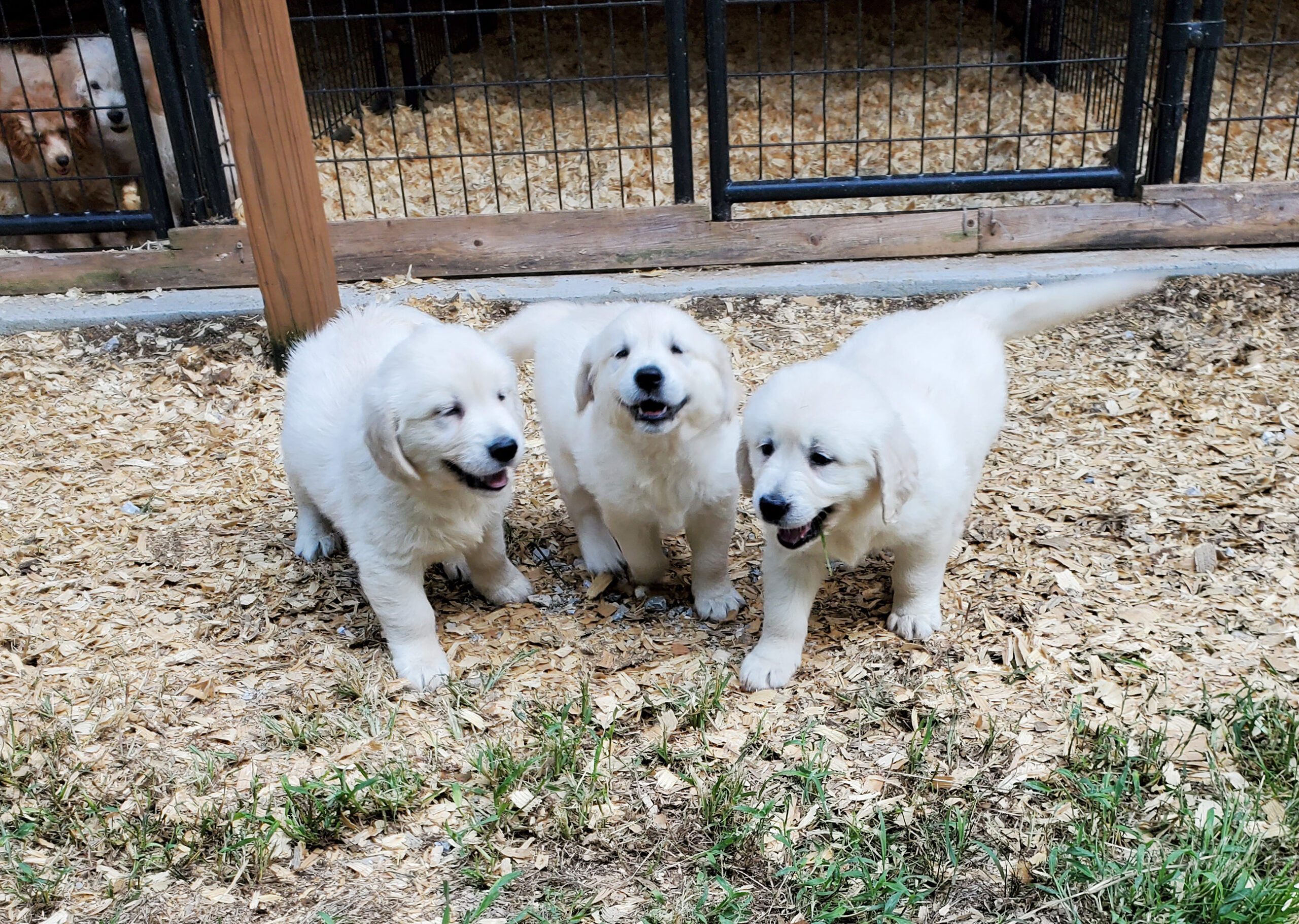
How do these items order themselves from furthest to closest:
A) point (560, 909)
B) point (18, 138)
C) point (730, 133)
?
point (730, 133), point (18, 138), point (560, 909)

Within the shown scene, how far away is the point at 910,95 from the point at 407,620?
6.33 m

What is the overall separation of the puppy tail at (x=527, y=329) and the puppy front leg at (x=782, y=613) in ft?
4.17

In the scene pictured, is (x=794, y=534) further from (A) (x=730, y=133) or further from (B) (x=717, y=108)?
(A) (x=730, y=133)

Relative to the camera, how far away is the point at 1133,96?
5.80 meters

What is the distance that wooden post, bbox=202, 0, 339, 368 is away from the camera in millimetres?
4285

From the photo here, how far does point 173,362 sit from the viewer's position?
18.5ft

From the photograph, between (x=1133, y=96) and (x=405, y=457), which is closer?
(x=405, y=457)

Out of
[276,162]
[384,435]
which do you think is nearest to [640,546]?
[384,435]

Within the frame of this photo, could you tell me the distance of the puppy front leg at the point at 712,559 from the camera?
3.47m

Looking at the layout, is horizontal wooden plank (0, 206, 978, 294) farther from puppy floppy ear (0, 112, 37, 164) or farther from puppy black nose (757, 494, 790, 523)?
puppy black nose (757, 494, 790, 523)

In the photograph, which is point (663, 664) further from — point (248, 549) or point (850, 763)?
point (248, 549)

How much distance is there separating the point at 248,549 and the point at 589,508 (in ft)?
4.22

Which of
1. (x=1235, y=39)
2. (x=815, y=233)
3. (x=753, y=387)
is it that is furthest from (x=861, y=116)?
(x=753, y=387)

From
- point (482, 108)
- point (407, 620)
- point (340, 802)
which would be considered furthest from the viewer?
point (482, 108)
